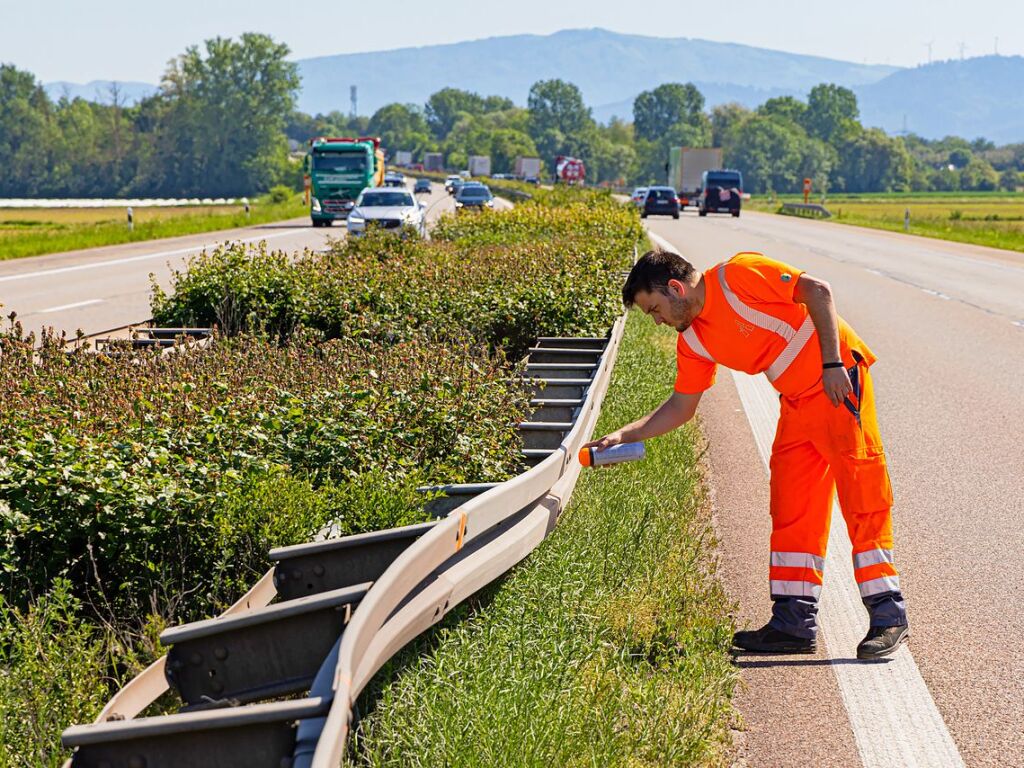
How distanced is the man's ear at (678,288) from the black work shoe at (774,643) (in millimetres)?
1377

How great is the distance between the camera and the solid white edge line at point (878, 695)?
442 centimetres

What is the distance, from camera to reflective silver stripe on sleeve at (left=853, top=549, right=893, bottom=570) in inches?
214

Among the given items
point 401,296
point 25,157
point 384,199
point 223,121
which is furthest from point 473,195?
point 25,157

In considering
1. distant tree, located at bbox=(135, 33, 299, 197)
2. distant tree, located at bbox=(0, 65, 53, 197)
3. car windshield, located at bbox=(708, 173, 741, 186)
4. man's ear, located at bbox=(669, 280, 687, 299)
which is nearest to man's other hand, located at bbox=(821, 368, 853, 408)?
man's ear, located at bbox=(669, 280, 687, 299)

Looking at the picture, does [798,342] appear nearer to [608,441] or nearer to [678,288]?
[678,288]

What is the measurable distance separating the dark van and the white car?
33662mm

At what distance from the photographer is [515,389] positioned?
8.09m

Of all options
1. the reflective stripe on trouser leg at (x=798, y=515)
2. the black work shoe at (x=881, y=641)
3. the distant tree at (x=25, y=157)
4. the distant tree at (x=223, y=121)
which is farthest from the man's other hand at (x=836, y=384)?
the distant tree at (x=25, y=157)

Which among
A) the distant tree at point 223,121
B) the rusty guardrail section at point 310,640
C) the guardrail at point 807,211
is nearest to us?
the rusty guardrail section at point 310,640

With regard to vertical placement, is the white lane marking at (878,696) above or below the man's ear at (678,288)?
below

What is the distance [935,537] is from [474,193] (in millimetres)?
53998

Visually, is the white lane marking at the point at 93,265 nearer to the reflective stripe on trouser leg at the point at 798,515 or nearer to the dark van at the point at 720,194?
the reflective stripe on trouser leg at the point at 798,515

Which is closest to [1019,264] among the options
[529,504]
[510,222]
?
[510,222]

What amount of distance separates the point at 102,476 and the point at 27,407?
4.63 feet
